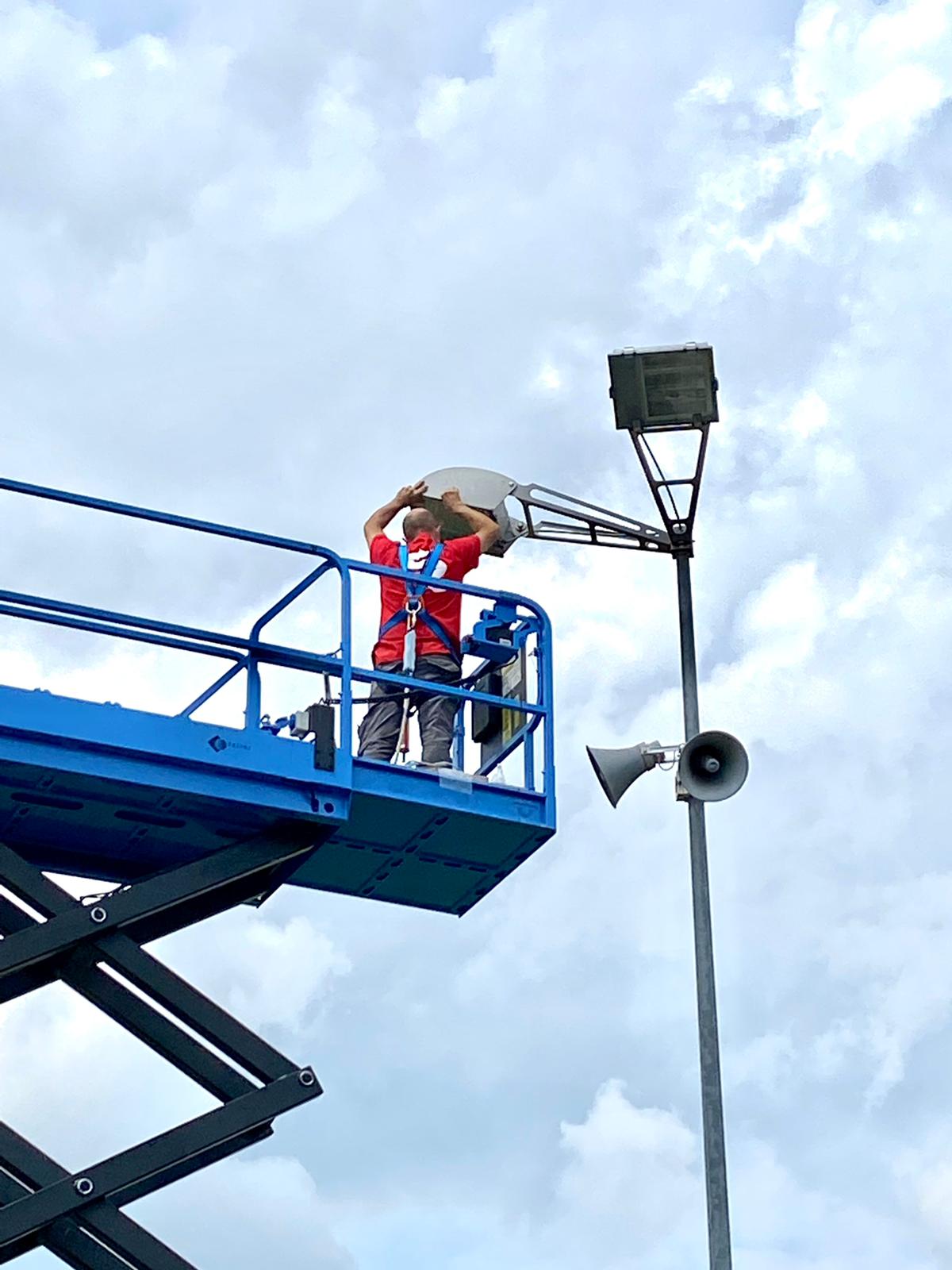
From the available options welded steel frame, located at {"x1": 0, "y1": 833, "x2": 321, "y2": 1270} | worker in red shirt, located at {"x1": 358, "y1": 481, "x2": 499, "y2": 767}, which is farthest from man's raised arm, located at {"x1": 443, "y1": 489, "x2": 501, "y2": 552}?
welded steel frame, located at {"x1": 0, "y1": 833, "x2": 321, "y2": 1270}

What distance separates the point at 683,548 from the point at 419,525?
7.40 ft

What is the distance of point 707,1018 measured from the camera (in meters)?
14.0

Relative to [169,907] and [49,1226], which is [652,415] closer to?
[169,907]

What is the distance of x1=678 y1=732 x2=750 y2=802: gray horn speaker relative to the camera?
14.5 meters

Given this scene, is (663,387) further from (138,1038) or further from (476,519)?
(138,1038)

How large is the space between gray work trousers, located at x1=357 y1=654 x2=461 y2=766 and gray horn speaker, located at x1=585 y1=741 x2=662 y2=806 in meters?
1.48

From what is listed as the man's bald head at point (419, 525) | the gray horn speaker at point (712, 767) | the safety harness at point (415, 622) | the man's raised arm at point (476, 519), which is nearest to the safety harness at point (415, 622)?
the safety harness at point (415, 622)

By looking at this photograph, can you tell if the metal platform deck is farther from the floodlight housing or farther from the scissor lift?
the floodlight housing

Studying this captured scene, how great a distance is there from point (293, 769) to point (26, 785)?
157 centimetres

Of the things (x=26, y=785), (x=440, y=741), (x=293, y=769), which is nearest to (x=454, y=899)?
(x=440, y=741)

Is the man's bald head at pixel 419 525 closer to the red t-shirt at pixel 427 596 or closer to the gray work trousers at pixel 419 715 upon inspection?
the red t-shirt at pixel 427 596

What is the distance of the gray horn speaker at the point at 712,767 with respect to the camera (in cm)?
1452

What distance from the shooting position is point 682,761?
1462cm

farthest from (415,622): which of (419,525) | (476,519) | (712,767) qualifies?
(712,767)
